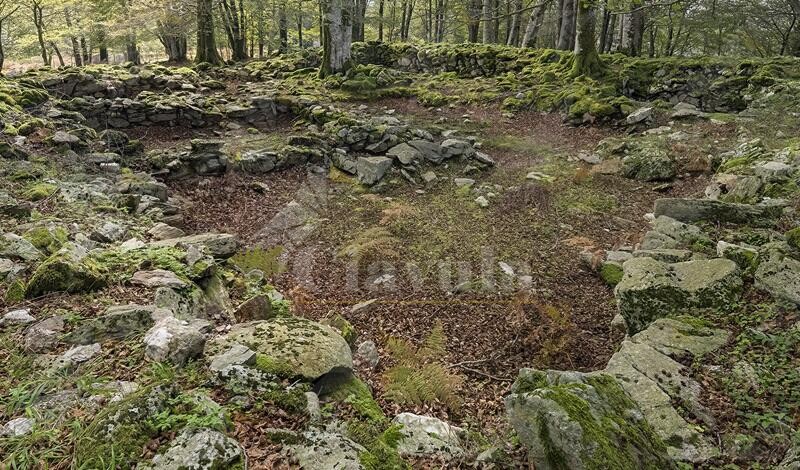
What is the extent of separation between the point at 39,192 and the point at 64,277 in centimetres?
371

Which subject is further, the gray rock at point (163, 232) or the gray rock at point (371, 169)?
the gray rock at point (371, 169)

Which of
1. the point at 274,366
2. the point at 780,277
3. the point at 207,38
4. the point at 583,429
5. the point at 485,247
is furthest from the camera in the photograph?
the point at 207,38

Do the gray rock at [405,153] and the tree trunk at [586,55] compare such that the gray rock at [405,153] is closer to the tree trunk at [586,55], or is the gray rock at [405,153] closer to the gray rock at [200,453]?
the tree trunk at [586,55]

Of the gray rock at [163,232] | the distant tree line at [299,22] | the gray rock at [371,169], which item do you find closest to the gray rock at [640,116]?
the distant tree line at [299,22]

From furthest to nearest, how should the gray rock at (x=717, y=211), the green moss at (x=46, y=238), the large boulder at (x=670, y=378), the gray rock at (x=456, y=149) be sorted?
the gray rock at (x=456, y=149) → the gray rock at (x=717, y=211) → the green moss at (x=46, y=238) → the large boulder at (x=670, y=378)

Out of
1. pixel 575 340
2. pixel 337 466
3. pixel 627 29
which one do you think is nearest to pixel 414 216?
pixel 575 340

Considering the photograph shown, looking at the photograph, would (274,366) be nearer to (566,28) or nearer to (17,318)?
(17,318)

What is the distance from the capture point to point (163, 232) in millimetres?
6844

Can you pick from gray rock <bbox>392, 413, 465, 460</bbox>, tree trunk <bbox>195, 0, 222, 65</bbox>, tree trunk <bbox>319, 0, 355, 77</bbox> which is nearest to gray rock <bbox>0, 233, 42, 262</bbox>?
gray rock <bbox>392, 413, 465, 460</bbox>

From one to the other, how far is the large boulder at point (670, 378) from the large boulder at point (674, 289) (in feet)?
0.99

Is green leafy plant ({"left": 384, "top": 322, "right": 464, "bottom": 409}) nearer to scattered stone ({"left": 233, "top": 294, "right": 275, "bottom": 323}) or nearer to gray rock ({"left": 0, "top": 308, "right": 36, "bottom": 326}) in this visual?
scattered stone ({"left": 233, "top": 294, "right": 275, "bottom": 323})

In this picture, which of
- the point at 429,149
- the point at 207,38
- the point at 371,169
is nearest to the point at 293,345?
the point at 371,169

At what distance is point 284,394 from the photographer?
3139 mm

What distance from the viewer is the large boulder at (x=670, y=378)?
3133mm
